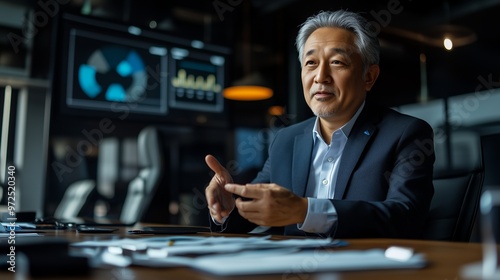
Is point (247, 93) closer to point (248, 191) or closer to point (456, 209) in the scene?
point (456, 209)

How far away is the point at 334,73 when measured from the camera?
1.93 metres

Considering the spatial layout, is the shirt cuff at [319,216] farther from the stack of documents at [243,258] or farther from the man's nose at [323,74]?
the man's nose at [323,74]

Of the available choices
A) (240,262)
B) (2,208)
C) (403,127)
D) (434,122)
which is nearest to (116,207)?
(2,208)

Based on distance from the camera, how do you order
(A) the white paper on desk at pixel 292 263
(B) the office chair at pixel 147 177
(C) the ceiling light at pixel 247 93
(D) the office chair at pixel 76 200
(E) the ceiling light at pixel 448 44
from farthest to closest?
(C) the ceiling light at pixel 247 93 < (E) the ceiling light at pixel 448 44 < (D) the office chair at pixel 76 200 < (B) the office chair at pixel 147 177 < (A) the white paper on desk at pixel 292 263

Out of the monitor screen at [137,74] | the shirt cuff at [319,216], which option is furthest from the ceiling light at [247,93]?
the shirt cuff at [319,216]

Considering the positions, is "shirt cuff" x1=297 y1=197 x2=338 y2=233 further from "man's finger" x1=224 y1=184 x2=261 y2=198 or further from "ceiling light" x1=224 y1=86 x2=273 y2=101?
"ceiling light" x1=224 y1=86 x2=273 y2=101

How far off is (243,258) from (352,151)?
3.90ft

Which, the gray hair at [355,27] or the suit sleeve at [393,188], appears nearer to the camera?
the suit sleeve at [393,188]

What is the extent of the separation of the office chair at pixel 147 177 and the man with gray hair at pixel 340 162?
4.05 ft

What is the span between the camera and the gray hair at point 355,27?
76.8 inches

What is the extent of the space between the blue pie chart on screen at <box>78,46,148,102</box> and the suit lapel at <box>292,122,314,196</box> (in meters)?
2.84

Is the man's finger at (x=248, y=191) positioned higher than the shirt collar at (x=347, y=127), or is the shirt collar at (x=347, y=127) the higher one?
the shirt collar at (x=347, y=127)

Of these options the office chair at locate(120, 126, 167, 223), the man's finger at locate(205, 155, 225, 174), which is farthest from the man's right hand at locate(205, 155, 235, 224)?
the office chair at locate(120, 126, 167, 223)

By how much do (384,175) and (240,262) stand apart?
119cm
